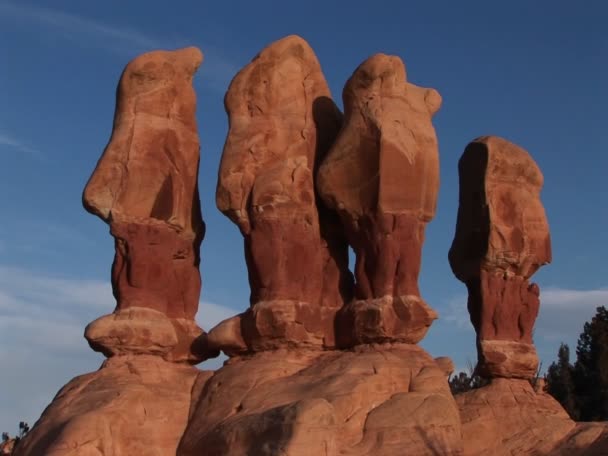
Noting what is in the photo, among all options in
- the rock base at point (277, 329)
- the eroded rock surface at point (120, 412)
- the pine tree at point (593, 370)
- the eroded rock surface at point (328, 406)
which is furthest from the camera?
the pine tree at point (593, 370)

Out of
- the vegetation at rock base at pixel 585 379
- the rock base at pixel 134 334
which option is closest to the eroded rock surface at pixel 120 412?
the rock base at pixel 134 334

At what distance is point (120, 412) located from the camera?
1644cm

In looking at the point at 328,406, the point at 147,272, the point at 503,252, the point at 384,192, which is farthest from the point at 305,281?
the point at 503,252

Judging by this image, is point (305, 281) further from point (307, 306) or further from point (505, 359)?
point (505, 359)

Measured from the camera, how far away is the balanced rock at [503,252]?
19.5 m

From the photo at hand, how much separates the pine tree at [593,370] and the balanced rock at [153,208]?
61.2ft

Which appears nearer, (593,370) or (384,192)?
→ (384,192)

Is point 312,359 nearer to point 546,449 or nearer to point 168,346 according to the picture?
point 168,346

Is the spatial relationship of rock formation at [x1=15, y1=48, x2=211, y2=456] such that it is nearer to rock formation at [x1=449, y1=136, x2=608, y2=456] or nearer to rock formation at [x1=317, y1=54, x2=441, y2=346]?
rock formation at [x1=317, y1=54, x2=441, y2=346]

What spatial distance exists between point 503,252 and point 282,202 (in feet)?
13.4

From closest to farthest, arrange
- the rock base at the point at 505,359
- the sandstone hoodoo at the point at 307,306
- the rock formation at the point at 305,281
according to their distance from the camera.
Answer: the sandstone hoodoo at the point at 307,306 < the rock formation at the point at 305,281 < the rock base at the point at 505,359

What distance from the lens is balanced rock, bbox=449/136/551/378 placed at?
63.8ft

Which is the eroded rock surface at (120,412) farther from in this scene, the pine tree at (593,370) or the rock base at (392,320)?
the pine tree at (593,370)

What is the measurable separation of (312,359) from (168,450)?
7.67 feet
